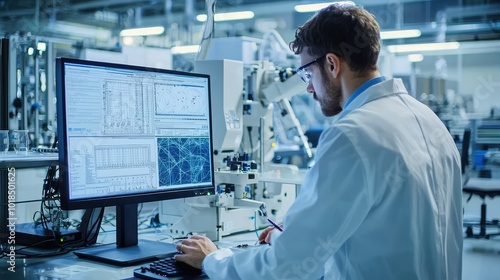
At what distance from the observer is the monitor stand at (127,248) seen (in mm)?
1382

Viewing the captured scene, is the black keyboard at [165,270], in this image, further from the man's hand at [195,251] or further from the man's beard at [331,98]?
the man's beard at [331,98]

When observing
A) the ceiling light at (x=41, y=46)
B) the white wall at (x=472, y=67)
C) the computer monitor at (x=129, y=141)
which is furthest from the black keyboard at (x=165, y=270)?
the white wall at (x=472, y=67)

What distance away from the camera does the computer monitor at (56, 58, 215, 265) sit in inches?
49.1

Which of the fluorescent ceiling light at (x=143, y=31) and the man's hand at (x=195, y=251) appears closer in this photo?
the man's hand at (x=195, y=251)

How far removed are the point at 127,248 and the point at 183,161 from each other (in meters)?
0.29

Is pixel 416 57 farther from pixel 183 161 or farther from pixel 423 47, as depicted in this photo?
pixel 183 161

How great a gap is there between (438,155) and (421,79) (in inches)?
320

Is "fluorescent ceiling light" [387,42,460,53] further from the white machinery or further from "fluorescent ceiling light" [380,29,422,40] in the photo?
the white machinery

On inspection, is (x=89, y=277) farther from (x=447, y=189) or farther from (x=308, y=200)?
(x=447, y=189)

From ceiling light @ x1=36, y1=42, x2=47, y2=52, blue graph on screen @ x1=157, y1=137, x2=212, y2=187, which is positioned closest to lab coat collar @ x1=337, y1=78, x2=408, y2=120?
blue graph on screen @ x1=157, y1=137, x2=212, y2=187

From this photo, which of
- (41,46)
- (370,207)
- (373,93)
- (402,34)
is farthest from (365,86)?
(402,34)

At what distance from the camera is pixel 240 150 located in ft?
7.84

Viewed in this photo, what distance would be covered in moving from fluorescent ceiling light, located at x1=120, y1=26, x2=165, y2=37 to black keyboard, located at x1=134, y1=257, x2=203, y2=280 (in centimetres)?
866

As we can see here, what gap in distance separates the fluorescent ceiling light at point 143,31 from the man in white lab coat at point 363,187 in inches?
342
